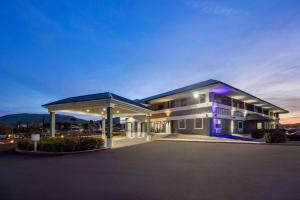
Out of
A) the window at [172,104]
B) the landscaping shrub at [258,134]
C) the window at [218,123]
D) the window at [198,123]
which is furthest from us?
the window at [172,104]

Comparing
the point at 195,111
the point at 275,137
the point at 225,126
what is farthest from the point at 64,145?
the point at 225,126

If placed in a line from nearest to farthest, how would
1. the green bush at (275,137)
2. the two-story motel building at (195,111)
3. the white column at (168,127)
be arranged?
the green bush at (275,137)
the two-story motel building at (195,111)
the white column at (168,127)

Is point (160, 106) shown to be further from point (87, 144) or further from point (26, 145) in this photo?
point (26, 145)

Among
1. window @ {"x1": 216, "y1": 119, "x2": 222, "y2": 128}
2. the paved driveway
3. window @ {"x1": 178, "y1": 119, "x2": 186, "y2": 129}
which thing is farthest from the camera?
window @ {"x1": 178, "y1": 119, "x2": 186, "y2": 129}

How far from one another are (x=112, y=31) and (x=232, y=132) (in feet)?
81.1

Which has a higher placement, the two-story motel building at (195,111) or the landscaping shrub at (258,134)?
the two-story motel building at (195,111)

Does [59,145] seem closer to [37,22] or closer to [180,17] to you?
[37,22]

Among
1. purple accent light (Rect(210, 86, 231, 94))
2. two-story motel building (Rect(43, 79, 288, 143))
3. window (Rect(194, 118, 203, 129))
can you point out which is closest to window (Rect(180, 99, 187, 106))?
two-story motel building (Rect(43, 79, 288, 143))

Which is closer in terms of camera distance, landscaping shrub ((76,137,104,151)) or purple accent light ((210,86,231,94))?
landscaping shrub ((76,137,104,151))

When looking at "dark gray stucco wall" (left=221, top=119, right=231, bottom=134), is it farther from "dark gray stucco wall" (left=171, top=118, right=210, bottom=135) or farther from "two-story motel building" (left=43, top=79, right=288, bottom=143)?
"dark gray stucco wall" (left=171, top=118, right=210, bottom=135)

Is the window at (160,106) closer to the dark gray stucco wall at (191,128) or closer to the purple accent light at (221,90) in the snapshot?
the dark gray stucco wall at (191,128)

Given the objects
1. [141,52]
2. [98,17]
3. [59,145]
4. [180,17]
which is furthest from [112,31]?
[59,145]

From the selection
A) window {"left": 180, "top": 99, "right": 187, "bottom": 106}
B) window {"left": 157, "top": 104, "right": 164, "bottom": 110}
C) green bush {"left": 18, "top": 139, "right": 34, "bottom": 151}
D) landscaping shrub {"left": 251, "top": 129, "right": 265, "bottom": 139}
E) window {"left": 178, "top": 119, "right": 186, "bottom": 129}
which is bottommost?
landscaping shrub {"left": 251, "top": 129, "right": 265, "bottom": 139}

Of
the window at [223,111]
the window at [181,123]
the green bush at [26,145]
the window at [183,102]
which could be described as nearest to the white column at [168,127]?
the window at [181,123]
